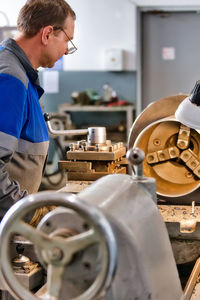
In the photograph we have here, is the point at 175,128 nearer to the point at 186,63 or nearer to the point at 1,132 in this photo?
the point at 1,132

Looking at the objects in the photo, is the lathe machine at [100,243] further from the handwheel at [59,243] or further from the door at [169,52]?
the door at [169,52]

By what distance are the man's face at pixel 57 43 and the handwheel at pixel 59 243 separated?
0.93 m

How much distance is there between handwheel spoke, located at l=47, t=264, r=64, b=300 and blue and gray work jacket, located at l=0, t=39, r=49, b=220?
0.53 meters

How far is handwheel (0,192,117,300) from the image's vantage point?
779mm

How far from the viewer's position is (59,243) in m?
0.79

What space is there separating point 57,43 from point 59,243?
1.01 metres

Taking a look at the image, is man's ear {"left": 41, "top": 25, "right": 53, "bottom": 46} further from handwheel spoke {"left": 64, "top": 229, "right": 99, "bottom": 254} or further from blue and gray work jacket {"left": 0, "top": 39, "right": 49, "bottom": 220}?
handwheel spoke {"left": 64, "top": 229, "right": 99, "bottom": 254}

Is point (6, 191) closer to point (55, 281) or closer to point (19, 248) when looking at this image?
point (19, 248)

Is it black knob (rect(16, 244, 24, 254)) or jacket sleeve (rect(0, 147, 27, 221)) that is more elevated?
jacket sleeve (rect(0, 147, 27, 221))

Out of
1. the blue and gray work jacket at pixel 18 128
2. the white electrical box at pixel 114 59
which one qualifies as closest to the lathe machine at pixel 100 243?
the blue and gray work jacket at pixel 18 128

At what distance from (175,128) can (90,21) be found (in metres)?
3.89

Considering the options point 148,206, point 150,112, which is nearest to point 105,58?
point 150,112

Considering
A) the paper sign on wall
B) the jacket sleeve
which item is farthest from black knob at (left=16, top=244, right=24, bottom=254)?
the paper sign on wall

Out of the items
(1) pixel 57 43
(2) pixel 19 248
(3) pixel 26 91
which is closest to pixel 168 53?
(1) pixel 57 43
